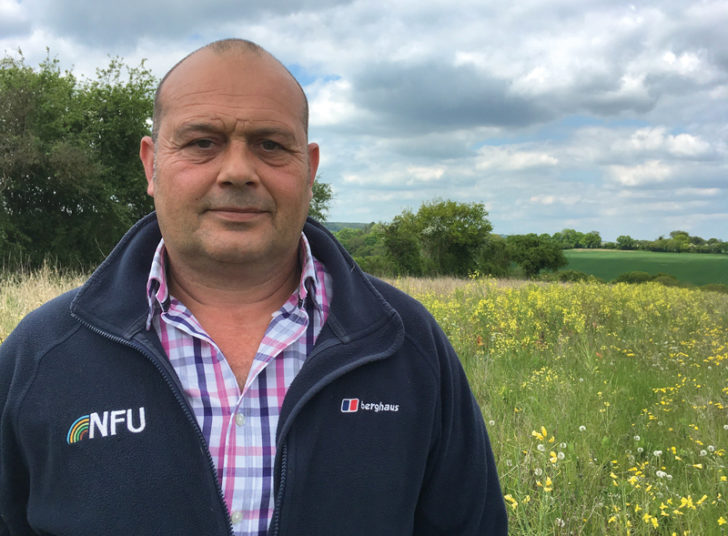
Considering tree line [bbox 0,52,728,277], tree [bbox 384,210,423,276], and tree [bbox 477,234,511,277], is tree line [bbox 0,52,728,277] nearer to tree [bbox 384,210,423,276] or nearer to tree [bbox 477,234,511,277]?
tree [bbox 384,210,423,276]

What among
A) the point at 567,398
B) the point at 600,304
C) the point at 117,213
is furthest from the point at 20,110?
the point at 567,398

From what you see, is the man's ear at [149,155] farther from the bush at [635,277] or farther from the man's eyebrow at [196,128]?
the bush at [635,277]

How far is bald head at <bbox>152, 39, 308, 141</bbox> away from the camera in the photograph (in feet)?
5.41

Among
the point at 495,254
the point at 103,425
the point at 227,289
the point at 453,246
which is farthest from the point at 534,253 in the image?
the point at 103,425

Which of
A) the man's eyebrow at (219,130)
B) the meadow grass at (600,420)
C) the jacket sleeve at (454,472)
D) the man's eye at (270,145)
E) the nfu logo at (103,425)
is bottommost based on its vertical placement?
the meadow grass at (600,420)

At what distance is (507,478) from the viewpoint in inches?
132

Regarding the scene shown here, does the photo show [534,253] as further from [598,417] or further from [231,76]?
[231,76]

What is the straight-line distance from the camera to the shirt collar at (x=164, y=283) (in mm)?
1653

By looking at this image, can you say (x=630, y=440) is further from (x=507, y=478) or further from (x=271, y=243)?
(x=271, y=243)

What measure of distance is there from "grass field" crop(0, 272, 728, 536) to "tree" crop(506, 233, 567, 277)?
3756 cm

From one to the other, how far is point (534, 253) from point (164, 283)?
47.7 meters

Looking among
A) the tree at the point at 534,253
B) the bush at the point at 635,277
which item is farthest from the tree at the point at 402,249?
the bush at the point at 635,277

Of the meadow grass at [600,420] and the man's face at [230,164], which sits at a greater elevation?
the man's face at [230,164]

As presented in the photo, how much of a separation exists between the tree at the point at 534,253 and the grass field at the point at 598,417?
37.6 metres
